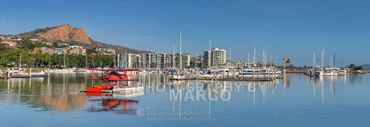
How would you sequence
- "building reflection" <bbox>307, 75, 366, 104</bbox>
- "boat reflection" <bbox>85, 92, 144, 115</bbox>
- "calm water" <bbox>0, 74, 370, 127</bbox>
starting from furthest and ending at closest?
1. "building reflection" <bbox>307, 75, 366, 104</bbox>
2. "boat reflection" <bbox>85, 92, 144, 115</bbox>
3. "calm water" <bbox>0, 74, 370, 127</bbox>

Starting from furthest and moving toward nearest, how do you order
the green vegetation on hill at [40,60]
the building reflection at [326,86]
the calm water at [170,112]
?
the green vegetation on hill at [40,60] < the building reflection at [326,86] < the calm water at [170,112]

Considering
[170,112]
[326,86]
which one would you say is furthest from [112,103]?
[326,86]

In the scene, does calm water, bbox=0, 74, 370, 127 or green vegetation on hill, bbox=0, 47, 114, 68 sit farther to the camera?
green vegetation on hill, bbox=0, 47, 114, 68

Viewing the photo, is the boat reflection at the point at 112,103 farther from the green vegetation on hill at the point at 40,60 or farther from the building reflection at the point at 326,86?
the green vegetation on hill at the point at 40,60

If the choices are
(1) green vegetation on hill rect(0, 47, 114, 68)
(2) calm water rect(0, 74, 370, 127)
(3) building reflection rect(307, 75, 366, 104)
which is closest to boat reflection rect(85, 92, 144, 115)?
(2) calm water rect(0, 74, 370, 127)

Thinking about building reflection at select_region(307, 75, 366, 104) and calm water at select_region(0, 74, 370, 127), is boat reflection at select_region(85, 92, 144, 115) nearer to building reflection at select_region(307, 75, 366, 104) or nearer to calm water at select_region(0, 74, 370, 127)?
calm water at select_region(0, 74, 370, 127)

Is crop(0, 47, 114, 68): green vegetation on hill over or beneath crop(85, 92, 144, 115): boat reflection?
over

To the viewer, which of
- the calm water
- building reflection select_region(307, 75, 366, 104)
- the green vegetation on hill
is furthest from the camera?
the green vegetation on hill

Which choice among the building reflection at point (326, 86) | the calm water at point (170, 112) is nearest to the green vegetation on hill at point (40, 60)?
the building reflection at point (326, 86)

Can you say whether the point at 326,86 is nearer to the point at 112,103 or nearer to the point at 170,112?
the point at 112,103

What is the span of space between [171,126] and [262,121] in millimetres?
5385

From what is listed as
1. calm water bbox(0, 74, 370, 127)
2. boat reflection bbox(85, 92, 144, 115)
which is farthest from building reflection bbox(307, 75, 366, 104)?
boat reflection bbox(85, 92, 144, 115)

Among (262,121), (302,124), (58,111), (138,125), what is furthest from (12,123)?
(302,124)

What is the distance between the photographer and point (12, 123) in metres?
23.3
